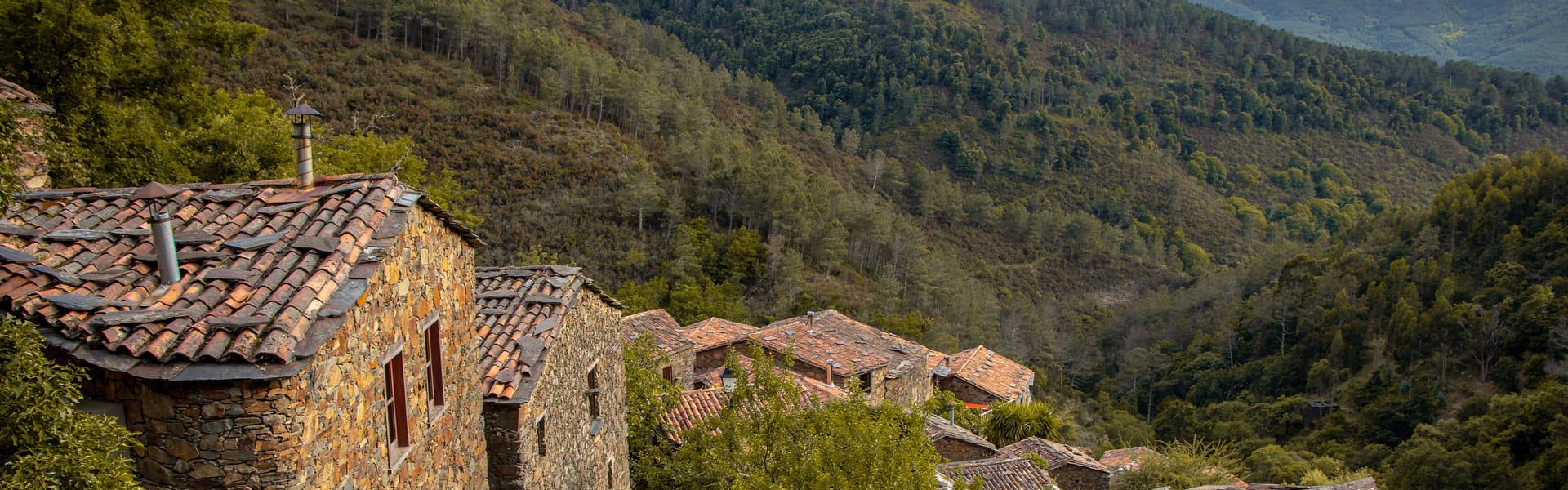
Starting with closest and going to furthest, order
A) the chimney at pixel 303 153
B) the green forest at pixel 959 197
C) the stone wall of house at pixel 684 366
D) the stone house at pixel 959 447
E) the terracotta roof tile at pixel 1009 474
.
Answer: the chimney at pixel 303 153 → the green forest at pixel 959 197 → the terracotta roof tile at pixel 1009 474 → the stone wall of house at pixel 684 366 → the stone house at pixel 959 447

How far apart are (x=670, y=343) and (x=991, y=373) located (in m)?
22.4

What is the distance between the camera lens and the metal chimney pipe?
5301 mm

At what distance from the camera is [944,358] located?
43844 millimetres

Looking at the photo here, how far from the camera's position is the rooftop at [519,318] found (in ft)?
30.4

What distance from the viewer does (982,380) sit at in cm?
4081

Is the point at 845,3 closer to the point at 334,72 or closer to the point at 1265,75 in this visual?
the point at 1265,75

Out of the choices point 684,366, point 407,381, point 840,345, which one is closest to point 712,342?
point 684,366

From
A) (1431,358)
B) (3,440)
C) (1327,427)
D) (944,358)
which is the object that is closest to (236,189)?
(3,440)

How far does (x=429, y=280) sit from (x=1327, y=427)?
67.4 metres

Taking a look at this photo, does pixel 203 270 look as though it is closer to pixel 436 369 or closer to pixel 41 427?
pixel 41 427

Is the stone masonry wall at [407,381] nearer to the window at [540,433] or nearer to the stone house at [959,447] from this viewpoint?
the window at [540,433]

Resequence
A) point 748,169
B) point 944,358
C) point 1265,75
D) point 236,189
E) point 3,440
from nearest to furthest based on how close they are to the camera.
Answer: point 3,440 → point 236,189 → point 944,358 → point 748,169 → point 1265,75

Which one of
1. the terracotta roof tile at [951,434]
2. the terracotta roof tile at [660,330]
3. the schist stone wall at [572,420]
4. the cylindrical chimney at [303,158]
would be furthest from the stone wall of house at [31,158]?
the terracotta roof tile at [951,434]

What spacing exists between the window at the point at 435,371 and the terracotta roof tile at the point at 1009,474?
56.4ft
